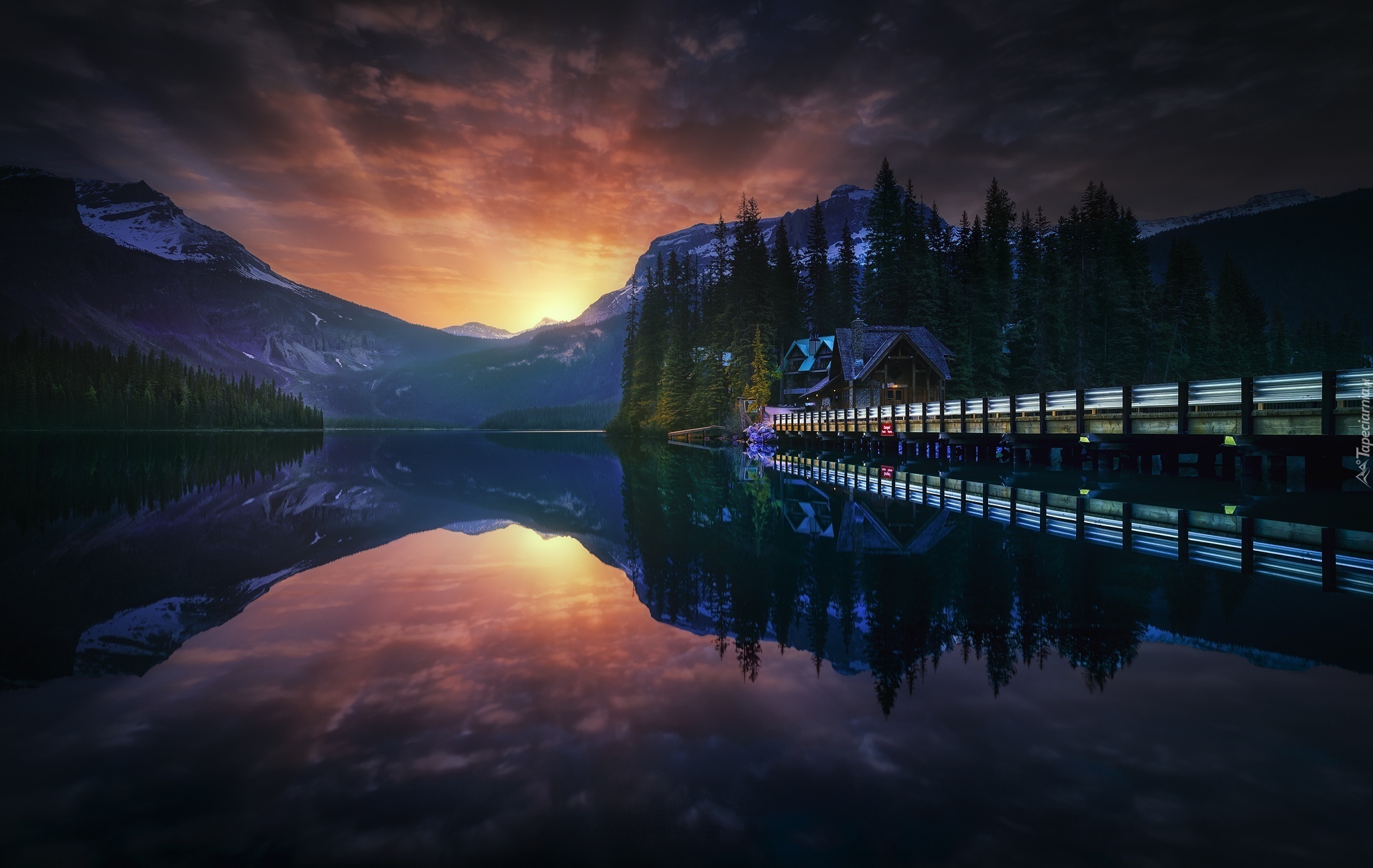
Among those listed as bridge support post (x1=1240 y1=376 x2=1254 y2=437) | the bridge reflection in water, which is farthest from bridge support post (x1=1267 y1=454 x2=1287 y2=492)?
the bridge reflection in water

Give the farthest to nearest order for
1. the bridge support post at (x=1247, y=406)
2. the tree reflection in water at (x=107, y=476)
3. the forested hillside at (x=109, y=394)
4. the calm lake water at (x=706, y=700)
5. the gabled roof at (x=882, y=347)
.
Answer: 1. the forested hillside at (x=109, y=394)
2. the gabled roof at (x=882, y=347)
3. the tree reflection in water at (x=107, y=476)
4. the bridge support post at (x=1247, y=406)
5. the calm lake water at (x=706, y=700)

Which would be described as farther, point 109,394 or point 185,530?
point 109,394

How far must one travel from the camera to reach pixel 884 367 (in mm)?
53781

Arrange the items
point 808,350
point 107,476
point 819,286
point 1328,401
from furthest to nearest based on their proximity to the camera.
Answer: point 819,286 < point 808,350 < point 107,476 < point 1328,401

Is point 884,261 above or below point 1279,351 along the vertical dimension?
above

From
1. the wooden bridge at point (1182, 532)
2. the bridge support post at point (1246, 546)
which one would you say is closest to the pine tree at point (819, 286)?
the wooden bridge at point (1182, 532)

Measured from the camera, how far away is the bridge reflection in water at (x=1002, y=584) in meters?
6.12

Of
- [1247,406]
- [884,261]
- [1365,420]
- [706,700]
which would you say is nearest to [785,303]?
[884,261]

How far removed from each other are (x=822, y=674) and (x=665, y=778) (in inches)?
86.3

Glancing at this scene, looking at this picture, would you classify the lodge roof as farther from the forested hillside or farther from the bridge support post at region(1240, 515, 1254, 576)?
the forested hillside

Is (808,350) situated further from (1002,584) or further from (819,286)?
(1002,584)

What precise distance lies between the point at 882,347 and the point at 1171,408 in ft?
98.9

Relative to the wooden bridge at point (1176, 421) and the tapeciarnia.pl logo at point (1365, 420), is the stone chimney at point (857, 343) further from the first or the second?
the tapeciarnia.pl logo at point (1365, 420)

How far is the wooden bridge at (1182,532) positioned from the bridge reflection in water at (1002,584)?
2.3 inches
